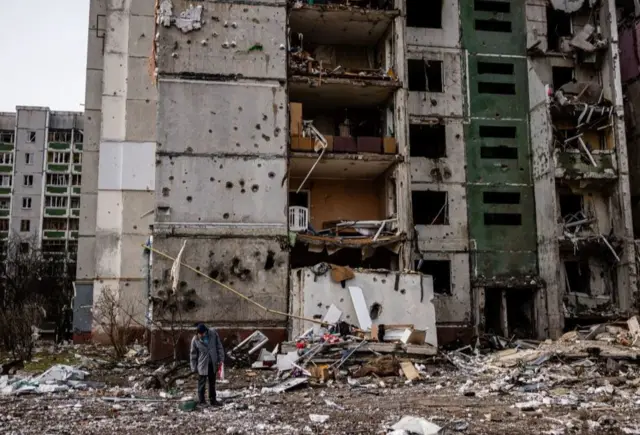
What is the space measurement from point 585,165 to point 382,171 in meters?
8.65

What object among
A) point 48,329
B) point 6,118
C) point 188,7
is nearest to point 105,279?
point 48,329

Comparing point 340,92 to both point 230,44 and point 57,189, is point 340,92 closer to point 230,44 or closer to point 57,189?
point 230,44

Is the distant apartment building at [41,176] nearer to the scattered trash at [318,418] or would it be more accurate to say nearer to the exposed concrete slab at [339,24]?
the exposed concrete slab at [339,24]

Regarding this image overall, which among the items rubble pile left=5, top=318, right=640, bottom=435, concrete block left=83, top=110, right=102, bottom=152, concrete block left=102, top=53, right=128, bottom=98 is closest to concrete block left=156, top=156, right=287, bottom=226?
rubble pile left=5, top=318, right=640, bottom=435

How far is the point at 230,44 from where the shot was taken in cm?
2248

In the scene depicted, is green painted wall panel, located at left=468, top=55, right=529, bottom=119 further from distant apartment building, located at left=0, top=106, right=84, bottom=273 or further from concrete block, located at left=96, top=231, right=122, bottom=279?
distant apartment building, located at left=0, top=106, right=84, bottom=273

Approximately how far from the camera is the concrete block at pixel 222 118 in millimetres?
21781

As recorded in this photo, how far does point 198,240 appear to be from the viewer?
21.2m

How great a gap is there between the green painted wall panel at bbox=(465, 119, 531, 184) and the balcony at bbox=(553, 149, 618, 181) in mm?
1763

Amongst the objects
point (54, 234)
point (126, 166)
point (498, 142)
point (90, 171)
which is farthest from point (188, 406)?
point (54, 234)

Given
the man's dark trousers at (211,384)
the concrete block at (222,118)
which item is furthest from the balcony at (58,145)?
the man's dark trousers at (211,384)

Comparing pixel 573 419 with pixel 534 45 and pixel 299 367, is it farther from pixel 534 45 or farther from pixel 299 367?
pixel 534 45

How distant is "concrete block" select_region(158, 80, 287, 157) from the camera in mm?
21781

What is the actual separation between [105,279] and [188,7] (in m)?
14.8
